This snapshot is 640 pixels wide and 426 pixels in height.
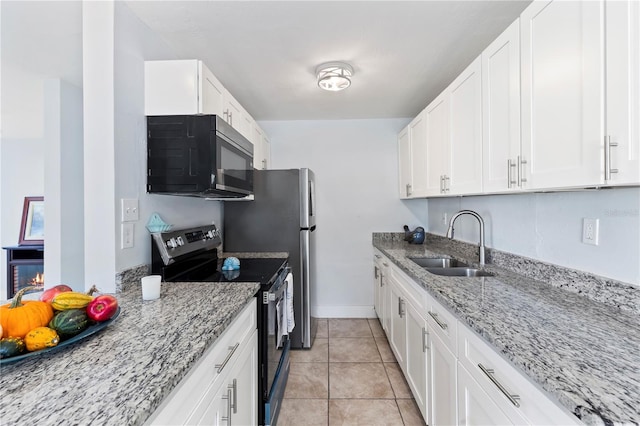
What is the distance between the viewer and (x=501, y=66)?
138cm

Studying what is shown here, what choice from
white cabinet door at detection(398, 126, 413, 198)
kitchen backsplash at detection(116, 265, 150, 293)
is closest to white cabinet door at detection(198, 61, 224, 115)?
kitchen backsplash at detection(116, 265, 150, 293)

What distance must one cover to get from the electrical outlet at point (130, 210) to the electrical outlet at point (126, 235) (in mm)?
31

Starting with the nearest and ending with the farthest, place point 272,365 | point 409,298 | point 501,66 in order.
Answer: point 501,66
point 272,365
point 409,298

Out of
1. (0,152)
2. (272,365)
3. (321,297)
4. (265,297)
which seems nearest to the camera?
(265,297)

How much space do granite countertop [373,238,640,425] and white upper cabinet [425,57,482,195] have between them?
0.62 m

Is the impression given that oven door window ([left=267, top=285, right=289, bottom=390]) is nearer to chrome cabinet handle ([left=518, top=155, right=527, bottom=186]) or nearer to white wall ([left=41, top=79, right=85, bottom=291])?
white wall ([left=41, top=79, right=85, bottom=291])

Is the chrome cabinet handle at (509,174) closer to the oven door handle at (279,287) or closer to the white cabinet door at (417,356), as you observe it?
the white cabinet door at (417,356)

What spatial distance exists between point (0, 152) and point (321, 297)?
3255 millimetres

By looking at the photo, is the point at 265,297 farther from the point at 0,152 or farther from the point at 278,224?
the point at 0,152

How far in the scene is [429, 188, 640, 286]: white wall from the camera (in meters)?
1.08

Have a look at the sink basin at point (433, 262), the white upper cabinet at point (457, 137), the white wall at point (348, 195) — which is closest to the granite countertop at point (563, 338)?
the white upper cabinet at point (457, 137)

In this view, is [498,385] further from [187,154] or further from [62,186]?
[62,186]

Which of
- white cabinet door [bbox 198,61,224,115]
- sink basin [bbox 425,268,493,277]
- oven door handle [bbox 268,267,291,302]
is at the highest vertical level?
white cabinet door [bbox 198,61,224,115]

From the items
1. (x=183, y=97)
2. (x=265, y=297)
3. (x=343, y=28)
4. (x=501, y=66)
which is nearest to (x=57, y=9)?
(x=183, y=97)
